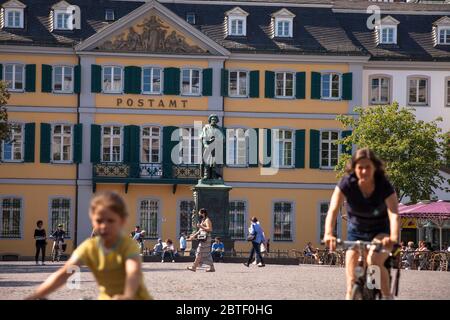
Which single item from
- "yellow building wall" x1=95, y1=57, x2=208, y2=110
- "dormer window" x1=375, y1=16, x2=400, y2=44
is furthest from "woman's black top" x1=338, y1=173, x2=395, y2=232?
"dormer window" x1=375, y1=16, x2=400, y2=44

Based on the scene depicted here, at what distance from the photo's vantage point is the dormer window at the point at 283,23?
61156 millimetres

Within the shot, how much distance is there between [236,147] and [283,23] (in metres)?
6.32

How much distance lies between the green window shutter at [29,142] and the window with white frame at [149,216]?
522 cm

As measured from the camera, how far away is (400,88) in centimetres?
6131

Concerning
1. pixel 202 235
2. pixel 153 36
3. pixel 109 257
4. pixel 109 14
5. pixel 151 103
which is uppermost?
pixel 109 14

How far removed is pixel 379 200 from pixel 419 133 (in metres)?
42.4

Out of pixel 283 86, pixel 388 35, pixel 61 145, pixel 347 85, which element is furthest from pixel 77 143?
pixel 388 35

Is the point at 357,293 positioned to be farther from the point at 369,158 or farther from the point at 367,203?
the point at 369,158

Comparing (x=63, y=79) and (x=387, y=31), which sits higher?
(x=387, y=31)

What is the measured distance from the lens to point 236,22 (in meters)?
61.1

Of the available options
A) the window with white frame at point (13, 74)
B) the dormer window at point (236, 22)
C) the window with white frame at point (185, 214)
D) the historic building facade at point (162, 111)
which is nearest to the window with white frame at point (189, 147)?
the historic building facade at point (162, 111)

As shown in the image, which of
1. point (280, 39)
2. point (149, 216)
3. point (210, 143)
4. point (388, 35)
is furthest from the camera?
point (388, 35)

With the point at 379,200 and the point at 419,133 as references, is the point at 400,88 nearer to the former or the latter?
the point at 419,133
